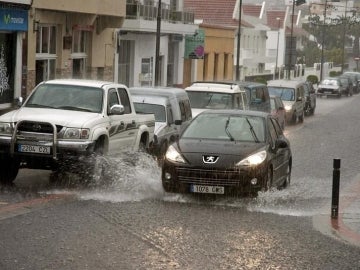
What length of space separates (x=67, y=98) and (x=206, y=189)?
10.8ft

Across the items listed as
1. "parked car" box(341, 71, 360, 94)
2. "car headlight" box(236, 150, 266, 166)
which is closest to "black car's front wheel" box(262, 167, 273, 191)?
"car headlight" box(236, 150, 266, 166)

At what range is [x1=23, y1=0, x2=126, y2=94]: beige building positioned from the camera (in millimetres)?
26875

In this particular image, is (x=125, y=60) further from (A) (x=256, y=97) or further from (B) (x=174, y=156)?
(B) (x=174, y=156)

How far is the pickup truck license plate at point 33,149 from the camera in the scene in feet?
40.9

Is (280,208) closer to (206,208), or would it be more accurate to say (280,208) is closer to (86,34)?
(206,208)

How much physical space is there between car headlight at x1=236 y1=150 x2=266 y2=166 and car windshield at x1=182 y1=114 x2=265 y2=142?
0.71m

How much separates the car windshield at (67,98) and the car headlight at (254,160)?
298cm

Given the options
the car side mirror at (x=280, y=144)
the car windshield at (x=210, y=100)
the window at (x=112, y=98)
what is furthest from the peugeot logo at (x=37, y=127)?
the car windshield at (x=210, y=100)

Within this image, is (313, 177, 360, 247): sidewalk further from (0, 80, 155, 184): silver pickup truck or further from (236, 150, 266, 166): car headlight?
(0, 80, 155, 184): silver pickup truck

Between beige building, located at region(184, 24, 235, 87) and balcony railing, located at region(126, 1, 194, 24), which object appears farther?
beige building, located at region(184, 24, 235, 87)

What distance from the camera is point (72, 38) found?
30109 mm

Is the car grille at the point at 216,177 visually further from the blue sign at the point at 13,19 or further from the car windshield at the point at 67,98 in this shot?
the blue sign at the point at 13,19

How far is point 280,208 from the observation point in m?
12.0

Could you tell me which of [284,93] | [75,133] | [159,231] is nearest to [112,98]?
[75,133]
